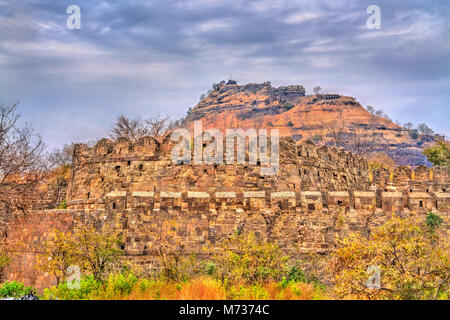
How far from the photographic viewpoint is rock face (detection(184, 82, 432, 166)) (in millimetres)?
108938

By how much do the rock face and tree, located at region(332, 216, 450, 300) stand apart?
8228 cm

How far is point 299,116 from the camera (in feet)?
405

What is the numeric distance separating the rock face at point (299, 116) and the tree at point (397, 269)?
8228 cm

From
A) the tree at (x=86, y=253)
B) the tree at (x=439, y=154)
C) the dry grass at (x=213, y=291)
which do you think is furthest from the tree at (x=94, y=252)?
the tree at (x=439, y=154)

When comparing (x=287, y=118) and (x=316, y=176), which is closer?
(x=316, y=176)

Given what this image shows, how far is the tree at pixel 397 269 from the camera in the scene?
13.5 m

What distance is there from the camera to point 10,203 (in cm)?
2134

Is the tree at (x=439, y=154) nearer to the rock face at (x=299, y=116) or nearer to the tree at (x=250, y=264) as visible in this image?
the tree at (x=250, y=264)

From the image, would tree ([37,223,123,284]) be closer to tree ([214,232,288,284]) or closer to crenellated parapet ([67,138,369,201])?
tree ([214,232,288,284])

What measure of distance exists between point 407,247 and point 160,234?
9.05 metres
